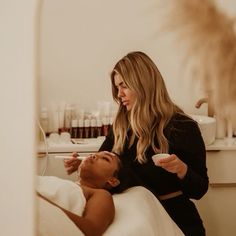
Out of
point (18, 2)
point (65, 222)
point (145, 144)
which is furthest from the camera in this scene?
point (145, 144)

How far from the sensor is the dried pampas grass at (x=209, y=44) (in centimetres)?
80

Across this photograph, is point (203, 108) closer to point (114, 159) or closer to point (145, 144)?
point (145, 144)

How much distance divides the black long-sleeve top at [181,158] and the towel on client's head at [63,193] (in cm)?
13

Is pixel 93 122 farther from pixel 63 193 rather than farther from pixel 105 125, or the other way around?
pixel 63 193

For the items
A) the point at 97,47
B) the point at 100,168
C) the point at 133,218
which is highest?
the point at 97,47

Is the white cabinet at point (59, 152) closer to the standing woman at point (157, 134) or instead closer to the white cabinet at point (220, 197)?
the standing woman at point (157, 134)

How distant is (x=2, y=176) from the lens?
0.70 metres

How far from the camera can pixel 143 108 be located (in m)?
0.93

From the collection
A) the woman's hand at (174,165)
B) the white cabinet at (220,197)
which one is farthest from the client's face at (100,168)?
the white cabinet at (220,197)

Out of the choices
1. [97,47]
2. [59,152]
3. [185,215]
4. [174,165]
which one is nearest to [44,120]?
[59,152]

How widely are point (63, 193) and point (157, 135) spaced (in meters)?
0.28

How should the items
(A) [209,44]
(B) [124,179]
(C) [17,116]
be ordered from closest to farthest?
(C) [17,116], (A) [209,44], (B) [124,179]

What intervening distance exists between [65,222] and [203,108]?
1.37 feet

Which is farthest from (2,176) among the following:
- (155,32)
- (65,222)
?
(155,32)
